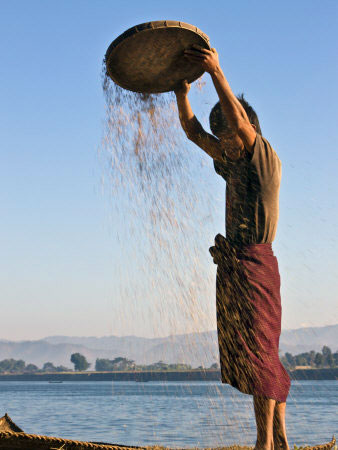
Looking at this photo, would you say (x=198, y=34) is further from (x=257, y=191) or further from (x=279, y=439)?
(x=279, y=439)

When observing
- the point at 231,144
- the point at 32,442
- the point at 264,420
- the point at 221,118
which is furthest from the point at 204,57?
the point at 32,442

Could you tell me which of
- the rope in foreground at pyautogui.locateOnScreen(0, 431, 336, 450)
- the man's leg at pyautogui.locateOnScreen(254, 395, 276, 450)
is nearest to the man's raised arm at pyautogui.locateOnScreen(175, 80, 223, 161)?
the man's leg at pyautogui.locateOnScreen(254, 395, 276, 450)

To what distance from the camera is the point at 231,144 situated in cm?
378

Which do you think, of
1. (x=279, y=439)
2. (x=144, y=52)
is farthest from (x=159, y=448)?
(x=144, y=52)

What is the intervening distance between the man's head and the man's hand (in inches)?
13.7

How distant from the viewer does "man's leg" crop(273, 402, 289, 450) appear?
3654mm

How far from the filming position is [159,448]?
510cm

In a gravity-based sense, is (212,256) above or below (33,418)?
above

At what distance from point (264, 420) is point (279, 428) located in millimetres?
299

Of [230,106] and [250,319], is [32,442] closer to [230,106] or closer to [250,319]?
[250,319]

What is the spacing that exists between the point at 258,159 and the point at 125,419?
173 feet

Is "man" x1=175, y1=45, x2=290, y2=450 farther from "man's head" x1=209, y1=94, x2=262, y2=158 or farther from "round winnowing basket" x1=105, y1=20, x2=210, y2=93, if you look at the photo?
"round winnowing basket" x1=105, y1=20, x2=210, y2=93

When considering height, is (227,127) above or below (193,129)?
below

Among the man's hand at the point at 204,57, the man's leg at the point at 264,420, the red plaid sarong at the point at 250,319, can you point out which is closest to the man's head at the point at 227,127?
the man's hand at the point at 204,57
